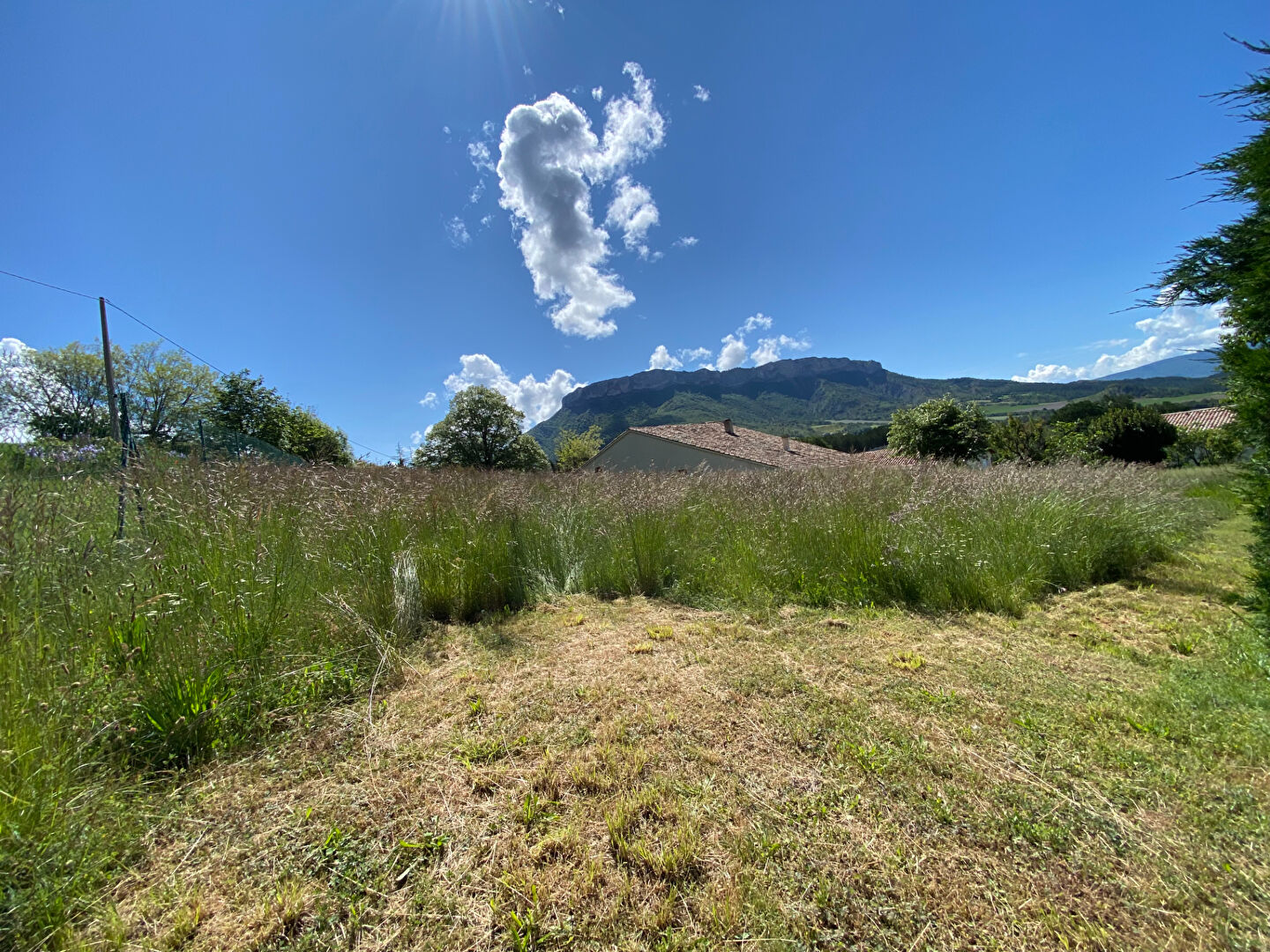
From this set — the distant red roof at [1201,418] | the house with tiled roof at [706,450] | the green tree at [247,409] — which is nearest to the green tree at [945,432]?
the house with tiled roof at [706,450]

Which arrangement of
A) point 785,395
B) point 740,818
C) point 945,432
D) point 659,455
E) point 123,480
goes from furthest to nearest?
point 785,395 → point 659,455 → point 945,432 → point 123,480 → point 740,818

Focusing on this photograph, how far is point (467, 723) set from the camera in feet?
6.77

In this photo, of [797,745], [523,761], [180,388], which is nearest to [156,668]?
[523,761]

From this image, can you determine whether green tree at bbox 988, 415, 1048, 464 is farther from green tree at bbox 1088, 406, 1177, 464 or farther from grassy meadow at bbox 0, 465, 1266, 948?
grassy meadow at bbox 0, 465, 1266, 948

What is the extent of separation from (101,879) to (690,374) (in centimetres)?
14360

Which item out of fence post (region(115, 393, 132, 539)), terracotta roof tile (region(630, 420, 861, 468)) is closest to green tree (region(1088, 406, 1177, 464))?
terracotta roof tile (region(630, 420, 861, 468))

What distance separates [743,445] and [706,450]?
2.98 meters

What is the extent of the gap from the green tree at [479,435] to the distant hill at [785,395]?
202ft

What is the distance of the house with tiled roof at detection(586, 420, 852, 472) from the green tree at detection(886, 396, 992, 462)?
2.97m

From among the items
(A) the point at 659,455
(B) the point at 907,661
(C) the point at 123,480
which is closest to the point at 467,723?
(B) the point at 907,661

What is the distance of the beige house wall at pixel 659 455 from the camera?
20938 mm

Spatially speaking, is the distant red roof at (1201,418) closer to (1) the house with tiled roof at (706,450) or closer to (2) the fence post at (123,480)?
(1) the house with tiled roof at (706,450)

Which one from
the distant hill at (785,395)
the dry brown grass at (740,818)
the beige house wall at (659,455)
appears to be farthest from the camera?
the distant hill at (785,395)

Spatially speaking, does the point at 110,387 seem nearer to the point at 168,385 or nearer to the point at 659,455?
the point at 659,455
